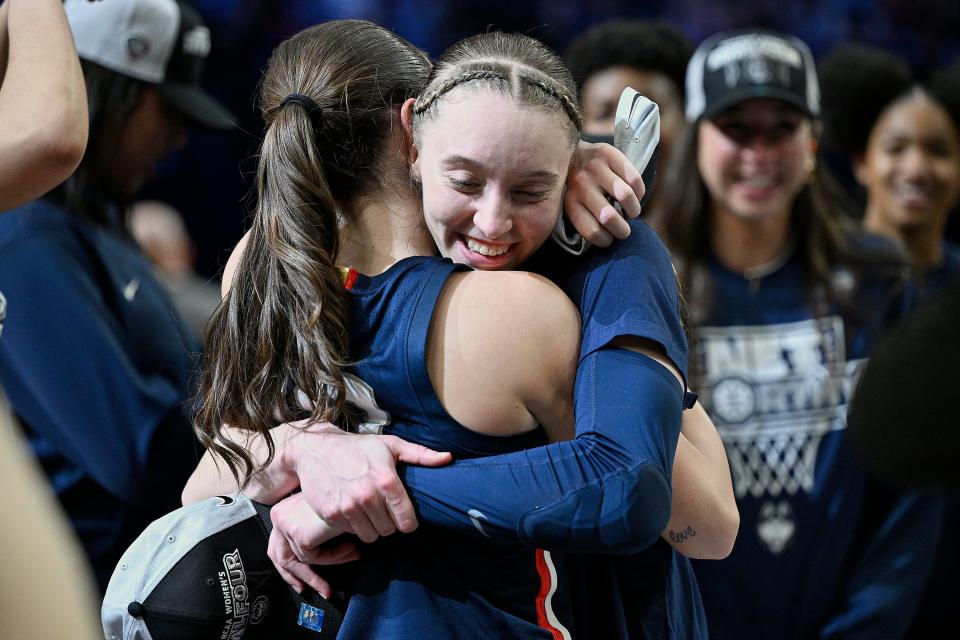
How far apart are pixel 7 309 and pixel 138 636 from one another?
126 centimetres

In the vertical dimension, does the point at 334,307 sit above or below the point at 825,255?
above

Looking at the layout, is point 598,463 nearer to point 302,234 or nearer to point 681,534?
point 681,534

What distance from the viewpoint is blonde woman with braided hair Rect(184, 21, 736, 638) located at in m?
1.46

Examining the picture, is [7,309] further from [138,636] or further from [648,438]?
[648,438]

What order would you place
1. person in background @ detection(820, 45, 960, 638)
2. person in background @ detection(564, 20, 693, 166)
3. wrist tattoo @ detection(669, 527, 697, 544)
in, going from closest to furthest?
wrist tattoo @ detection(669, 527, 697, 544) < person in background @ detection(820, 45, 960, 638) < person in background @ detection(564, 20, 693, 166)

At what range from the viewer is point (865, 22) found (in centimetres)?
623

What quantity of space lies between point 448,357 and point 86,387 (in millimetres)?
1416

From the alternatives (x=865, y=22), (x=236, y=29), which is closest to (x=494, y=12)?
(x=236, y=29)

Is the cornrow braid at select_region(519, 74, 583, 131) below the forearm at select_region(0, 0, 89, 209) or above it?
above

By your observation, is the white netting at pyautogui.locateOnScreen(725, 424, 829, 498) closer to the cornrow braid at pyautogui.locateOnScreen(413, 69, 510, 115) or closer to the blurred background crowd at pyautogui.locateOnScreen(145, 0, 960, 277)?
the cornrow braid at pyautogui.locateOnScreen(413, 69, 510, 115)

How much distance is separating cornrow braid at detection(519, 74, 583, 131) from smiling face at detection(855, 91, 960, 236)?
Answer: 8.39ft

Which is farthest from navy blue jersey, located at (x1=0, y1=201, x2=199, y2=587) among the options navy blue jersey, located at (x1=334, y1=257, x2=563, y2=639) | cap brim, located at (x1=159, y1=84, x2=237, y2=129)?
navy blue jersey, located at (x1=334, y1=257, x2=563, y2=639)

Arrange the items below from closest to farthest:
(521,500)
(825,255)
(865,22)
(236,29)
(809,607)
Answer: (521,500) → (809,607) → (825,255) → (236,29) → (865,22)

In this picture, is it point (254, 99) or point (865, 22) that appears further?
point (865, 22)
